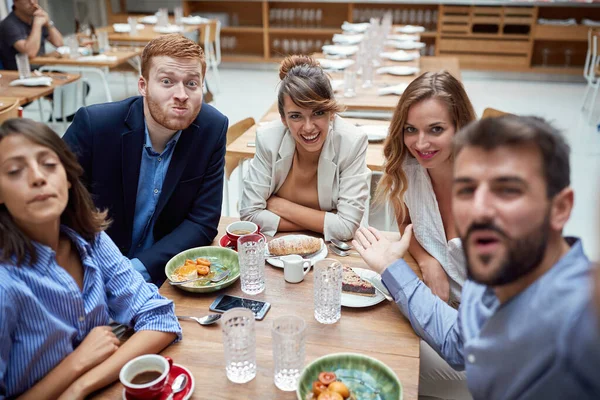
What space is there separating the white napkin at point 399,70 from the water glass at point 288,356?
368cm

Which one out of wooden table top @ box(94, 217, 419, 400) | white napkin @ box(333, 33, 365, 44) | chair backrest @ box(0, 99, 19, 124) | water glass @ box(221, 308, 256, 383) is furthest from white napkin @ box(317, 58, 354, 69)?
water glass @ box(221, 308, 256, 383)

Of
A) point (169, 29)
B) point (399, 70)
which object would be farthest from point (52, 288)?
point (169, 29)

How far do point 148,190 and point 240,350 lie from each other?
1010 millimetres

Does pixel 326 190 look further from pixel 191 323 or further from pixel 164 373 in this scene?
pixel 164 373

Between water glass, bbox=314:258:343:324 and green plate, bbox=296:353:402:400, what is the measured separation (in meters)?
0.21

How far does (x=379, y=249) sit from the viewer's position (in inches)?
60.0

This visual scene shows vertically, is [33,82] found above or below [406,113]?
below

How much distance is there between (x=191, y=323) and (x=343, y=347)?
1.36ft

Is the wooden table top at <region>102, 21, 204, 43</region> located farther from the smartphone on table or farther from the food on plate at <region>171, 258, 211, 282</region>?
the smartphone on table

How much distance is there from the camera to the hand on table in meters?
1.49

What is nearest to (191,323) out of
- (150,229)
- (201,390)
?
(201,390)

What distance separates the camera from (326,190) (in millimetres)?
2121

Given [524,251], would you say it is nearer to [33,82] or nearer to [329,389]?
[329,389]

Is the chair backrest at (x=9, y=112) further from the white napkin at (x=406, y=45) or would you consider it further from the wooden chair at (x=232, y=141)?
the white napkin at (x=406, y=45)
